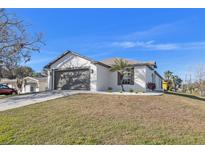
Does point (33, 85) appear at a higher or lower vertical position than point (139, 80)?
lower

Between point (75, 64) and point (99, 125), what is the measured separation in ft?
46.8

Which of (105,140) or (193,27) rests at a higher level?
(193,27)

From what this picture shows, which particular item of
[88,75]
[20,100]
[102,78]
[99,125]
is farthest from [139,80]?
[99,125]

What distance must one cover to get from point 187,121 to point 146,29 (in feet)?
37.0

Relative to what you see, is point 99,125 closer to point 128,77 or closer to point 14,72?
point 128,77

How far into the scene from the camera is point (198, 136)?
7.87m

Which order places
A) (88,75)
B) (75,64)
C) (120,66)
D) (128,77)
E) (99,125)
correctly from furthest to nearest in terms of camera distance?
(128,77)
(75,64)
(120,66)
(88,75)
(99,125)

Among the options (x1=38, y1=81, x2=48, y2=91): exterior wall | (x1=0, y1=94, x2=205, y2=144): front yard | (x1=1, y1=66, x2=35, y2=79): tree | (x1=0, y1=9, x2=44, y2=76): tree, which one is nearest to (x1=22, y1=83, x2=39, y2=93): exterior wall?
(x1=38, y1=81, x2=48, y2=91): exterior wall

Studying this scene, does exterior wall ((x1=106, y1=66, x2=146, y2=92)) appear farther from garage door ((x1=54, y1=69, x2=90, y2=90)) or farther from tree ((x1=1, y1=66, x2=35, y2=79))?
tree ((x1=1, y1=66, x2=35, y2=79))

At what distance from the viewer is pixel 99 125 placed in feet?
28.7

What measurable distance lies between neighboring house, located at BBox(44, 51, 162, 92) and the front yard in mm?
9220

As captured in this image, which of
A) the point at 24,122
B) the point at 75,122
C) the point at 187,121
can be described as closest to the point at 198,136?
the point at 187,121

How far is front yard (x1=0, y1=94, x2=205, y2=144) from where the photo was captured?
7.32 m
